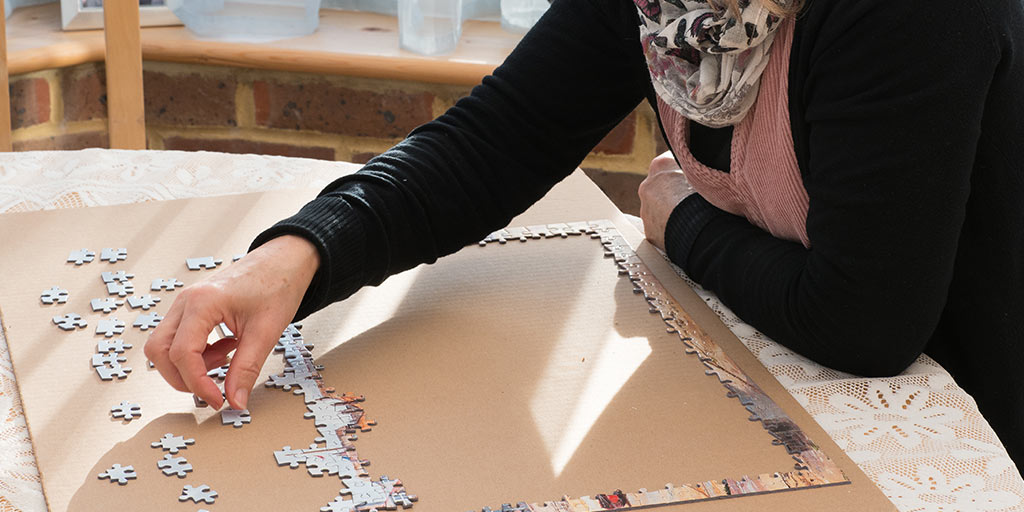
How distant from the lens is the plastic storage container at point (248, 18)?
7.14ft

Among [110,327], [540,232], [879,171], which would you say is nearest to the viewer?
[879,171]

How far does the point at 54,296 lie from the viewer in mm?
1035

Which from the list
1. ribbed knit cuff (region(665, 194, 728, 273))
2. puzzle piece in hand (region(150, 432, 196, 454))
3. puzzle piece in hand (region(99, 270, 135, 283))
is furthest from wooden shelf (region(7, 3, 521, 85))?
puzzle piece in hand (region(150, 432, 196, 454))

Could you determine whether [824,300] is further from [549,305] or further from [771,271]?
[549,305]

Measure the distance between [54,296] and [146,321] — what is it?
11 centimetres

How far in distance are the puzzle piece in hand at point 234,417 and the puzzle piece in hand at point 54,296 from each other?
0.87 ft

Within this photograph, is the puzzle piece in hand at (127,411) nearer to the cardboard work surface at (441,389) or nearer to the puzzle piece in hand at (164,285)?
the cardboard work surface at (441,389)

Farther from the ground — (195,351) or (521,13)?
(195,351)

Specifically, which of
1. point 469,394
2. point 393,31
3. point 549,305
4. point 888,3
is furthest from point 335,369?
point 393,31

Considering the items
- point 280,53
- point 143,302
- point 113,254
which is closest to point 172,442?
point 143,302

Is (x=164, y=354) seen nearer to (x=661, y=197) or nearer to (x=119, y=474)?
(x=119, y=474)

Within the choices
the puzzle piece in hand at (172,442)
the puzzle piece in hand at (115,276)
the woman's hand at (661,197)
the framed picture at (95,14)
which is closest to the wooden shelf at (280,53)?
the framed picture at (95,14)

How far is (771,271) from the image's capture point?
39.6 inches

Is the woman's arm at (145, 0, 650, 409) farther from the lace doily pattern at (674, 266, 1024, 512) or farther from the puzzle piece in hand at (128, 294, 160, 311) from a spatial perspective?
the lace doily pattern at (674, 266, 1024, 512)
